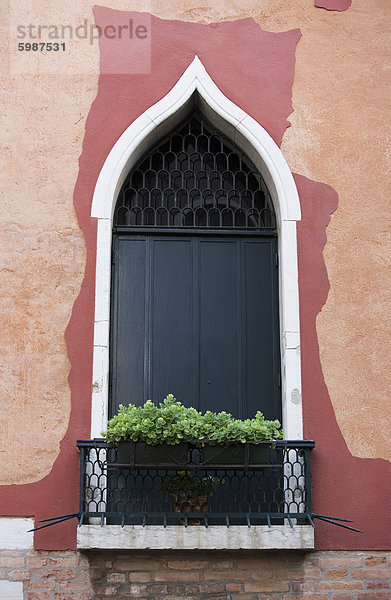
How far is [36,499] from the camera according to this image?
607cm

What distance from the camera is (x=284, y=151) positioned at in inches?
265

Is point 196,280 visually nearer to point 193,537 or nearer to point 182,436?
point 182,436

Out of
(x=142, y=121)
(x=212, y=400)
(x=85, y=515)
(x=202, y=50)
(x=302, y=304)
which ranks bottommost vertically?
(x=85, y=515)

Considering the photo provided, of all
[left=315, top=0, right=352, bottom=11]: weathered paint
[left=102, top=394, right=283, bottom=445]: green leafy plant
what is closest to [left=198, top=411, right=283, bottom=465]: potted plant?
[left=102, top=394, right=283, bottom=445]: green leafy plant

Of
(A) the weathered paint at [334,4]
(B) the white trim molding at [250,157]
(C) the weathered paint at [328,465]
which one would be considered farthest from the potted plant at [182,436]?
(A) the weathered paint at [334,4]

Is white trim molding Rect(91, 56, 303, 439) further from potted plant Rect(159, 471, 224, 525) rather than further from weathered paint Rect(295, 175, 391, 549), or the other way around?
potted plant Rect(159, 471, 224, 525)

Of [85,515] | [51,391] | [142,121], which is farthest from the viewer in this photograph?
[142,121]

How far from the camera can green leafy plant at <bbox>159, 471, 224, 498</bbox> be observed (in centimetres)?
597

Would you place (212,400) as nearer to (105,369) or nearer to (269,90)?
(105,369)

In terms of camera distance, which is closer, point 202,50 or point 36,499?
point 36,499

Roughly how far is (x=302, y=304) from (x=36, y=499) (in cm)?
235

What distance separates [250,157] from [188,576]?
3179 millimetres

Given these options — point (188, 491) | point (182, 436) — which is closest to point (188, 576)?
point (188, 491)

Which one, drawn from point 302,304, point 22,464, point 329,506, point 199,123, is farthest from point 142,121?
point 329,506
